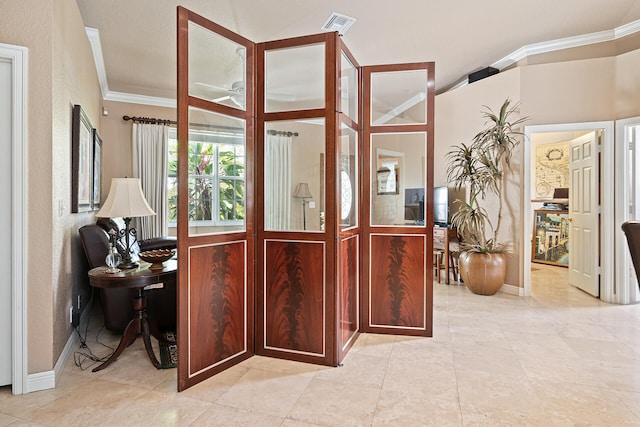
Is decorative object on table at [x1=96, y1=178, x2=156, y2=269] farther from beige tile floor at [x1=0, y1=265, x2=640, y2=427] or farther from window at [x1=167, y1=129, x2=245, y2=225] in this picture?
beige tile floor at [x1=0, y1=265, x2=640, y2=427]

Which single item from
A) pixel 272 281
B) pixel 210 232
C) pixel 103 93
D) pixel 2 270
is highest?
pixel 103 93

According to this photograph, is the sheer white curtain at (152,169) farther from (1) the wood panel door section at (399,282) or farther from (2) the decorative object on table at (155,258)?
(1) the wood panel door section at (399,282)

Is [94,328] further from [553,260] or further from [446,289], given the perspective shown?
[553,260]

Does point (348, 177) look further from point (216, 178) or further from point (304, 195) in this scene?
point (216, 178)

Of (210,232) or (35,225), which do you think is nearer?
(35,225)

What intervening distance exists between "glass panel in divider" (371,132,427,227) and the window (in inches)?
47.1

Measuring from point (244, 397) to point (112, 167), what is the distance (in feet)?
14.9

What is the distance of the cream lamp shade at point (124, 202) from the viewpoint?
272 cm

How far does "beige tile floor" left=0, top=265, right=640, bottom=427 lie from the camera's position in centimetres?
197

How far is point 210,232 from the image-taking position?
2.43m

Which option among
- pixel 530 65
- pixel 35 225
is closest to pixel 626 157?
pixel 530 65

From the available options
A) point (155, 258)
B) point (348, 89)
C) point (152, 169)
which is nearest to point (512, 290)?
point (348, 89)

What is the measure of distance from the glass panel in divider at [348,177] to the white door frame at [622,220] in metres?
3.23

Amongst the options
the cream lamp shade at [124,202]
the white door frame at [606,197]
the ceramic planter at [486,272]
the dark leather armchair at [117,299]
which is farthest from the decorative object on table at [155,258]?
the white door frame at [606,197]
